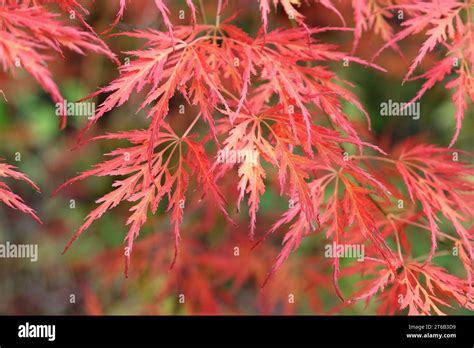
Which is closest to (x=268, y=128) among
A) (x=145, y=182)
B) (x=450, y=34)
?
(x=145, y=182)

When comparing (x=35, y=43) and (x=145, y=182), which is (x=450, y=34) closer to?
(x=145, y=182)

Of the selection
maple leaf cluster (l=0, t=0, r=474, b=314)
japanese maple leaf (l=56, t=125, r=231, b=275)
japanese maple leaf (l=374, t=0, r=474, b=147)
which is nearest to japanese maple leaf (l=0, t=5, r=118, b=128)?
maple leaf cluster (l=0, t=0, r=474, b=314)

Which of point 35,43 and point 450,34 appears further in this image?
point 450,34

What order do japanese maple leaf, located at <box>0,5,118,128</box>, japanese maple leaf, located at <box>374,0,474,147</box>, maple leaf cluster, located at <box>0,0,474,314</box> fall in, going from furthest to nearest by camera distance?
japanese maple leaf, located at <box>374,0,474,147</box>
maple leaf cluster, located at <box>0,0,474,314</box>
japanese maple leaf, located at <box>0,5,118,128</box>

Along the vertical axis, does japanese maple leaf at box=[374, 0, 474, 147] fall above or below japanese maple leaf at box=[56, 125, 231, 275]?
above

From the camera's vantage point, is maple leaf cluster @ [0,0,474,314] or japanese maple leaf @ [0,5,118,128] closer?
japanese maple leaf @ [0,5,118,128]

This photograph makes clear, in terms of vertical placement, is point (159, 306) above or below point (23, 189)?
below

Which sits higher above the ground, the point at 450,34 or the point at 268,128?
the point at 450,34

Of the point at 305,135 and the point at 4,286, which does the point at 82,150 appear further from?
the point at 305,135

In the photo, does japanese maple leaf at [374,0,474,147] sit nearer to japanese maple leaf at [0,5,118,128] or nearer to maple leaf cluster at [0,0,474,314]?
maple leaf cluster at [0,0,474,314]
